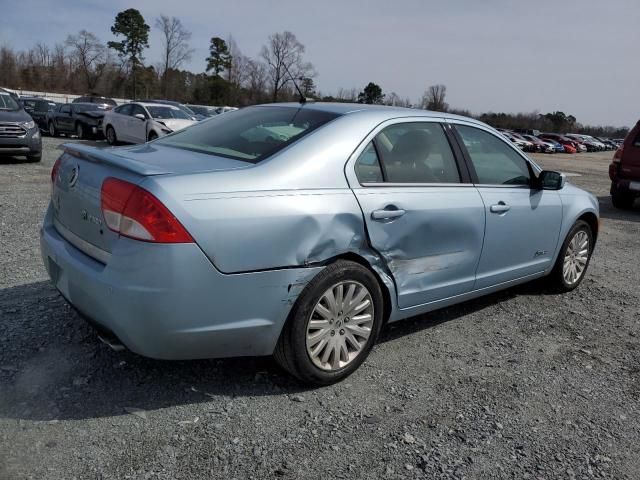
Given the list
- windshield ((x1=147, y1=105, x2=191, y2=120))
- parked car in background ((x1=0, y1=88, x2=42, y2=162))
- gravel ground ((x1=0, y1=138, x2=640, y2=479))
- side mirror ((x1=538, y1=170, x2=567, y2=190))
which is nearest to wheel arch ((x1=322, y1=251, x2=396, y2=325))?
gravel ground ((x1=0, y1=138, x2=640, y2=479))

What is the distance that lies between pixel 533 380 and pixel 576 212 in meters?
2.09

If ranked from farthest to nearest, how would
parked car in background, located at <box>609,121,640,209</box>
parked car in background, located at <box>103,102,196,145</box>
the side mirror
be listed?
1. parked car in background, located at <box>103,102,196,145</box>
2. parked car in background, located at <box>609,121,640,209</box>
3. the side mirror

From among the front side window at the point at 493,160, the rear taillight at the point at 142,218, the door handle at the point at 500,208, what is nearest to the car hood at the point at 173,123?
the front side window at the point at 493,160

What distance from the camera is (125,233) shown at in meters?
2.59

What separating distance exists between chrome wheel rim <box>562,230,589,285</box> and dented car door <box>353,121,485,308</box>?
64.1 inches

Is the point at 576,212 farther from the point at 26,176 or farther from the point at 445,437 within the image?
the point at 26,176

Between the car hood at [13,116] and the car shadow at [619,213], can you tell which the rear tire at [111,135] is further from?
the car shadow at [619,213]

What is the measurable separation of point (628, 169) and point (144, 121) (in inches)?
490

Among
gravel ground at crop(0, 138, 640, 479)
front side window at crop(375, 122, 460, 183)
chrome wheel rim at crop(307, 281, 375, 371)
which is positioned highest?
front side window at crop(375, 122, 460, 183)

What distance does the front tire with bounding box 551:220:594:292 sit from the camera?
5.00m

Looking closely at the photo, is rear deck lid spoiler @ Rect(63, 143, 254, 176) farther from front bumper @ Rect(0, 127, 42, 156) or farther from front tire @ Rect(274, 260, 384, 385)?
front bumper @ Rect(0, 127, 42, 156)

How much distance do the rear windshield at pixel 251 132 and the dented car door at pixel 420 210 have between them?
43cm

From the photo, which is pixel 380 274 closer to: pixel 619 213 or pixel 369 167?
pixel 369 167

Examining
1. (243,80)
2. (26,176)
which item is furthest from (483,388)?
(243,80)
